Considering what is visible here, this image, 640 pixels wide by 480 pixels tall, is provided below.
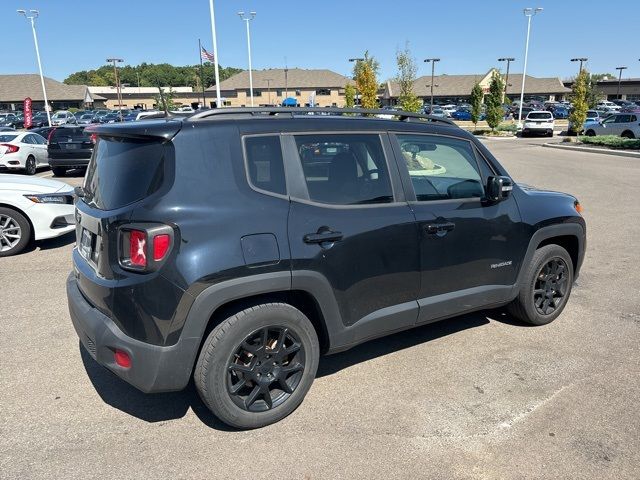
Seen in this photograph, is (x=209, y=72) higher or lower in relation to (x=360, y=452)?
higher

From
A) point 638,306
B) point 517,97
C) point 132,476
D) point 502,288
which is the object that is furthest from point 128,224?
point 517,97

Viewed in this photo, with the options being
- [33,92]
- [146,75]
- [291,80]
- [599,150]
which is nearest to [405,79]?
[599,150]

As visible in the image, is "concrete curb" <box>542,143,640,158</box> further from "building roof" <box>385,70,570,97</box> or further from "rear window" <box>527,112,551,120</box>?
"building roof" <box>385,70,570,97</box>

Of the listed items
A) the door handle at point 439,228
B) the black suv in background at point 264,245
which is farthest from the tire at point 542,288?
the door handle at point 439,228

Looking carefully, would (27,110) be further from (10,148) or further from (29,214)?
(29,214)

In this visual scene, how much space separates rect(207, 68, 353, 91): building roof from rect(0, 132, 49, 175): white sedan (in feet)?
219

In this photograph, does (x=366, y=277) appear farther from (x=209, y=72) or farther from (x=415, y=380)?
(x=209, y=72)

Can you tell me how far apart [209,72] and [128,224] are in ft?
424

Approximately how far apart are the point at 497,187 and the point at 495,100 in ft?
111

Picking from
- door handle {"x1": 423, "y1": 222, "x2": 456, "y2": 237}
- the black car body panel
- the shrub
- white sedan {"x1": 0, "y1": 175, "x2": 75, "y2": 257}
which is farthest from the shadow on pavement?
the shrub

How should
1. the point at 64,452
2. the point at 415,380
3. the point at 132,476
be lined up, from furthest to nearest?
the point at 415,380 → the point at 64,452 → the point at 132,476

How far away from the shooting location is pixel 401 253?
3340 millimetres

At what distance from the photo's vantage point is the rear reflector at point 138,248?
258 centimetres

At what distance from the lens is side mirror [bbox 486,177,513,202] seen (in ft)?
12.3
